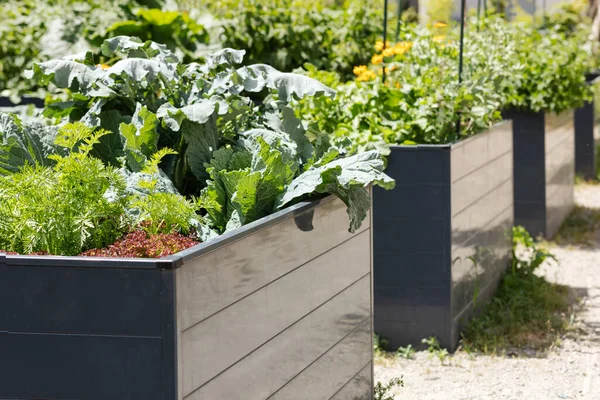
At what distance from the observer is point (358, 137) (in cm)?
462

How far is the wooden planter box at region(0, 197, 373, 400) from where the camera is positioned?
2217 millimetres

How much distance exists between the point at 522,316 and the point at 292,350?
2730 millimetres

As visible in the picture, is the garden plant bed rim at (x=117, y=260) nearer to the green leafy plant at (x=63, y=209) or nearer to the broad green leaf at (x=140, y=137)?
the green leafy plant at (x=63, y=209)

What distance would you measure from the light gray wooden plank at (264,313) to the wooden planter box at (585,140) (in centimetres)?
655

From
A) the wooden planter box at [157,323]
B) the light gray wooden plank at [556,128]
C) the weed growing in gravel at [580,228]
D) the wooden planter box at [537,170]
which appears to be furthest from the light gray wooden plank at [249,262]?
the weed growing in gravel at [580,228]

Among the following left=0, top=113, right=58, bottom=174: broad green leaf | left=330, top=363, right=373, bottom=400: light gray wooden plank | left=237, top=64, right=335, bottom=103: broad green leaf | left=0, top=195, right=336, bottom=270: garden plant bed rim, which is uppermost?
left=237, top=64, right=335, bottom=103: broad green leaf

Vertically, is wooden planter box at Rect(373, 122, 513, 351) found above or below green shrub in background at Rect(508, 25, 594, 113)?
below

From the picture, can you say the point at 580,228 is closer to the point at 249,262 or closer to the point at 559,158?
the point at 559,158

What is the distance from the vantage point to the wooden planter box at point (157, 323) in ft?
7.27

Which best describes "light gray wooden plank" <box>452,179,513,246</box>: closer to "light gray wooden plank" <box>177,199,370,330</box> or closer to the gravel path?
the gravel path

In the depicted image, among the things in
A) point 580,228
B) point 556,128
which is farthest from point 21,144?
point 580,228

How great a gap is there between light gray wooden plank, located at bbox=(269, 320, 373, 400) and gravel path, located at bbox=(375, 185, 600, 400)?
29.4 inches

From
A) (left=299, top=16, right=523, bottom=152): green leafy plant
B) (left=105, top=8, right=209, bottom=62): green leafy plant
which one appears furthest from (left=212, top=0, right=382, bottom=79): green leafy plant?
(left=299, top=16, right=523, bottom=152): green leafy plant

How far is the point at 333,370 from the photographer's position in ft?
10.6
